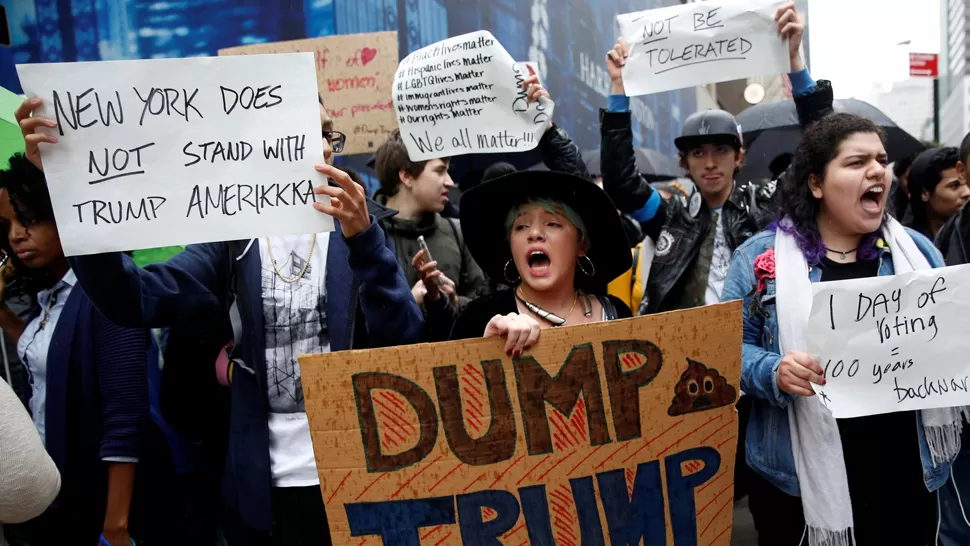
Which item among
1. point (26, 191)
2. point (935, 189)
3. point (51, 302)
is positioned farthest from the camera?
point (935, 189)

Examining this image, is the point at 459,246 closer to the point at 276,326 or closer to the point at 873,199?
the point at 276,326

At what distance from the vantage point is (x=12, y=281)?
10.5 ft

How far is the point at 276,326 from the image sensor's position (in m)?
2.37

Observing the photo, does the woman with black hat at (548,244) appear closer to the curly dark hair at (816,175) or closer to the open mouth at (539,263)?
the open mouth at (539,263)

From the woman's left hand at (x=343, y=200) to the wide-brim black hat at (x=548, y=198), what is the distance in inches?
18.0

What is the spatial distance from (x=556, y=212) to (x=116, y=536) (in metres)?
1.77

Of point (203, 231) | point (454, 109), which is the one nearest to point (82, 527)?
point (203, 231)

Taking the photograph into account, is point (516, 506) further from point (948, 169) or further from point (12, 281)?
point (948, 169)

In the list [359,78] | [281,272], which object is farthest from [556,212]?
[359,78]

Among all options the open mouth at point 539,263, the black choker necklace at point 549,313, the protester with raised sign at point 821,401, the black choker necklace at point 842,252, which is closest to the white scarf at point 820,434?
the protester with raised sign at point 821,401

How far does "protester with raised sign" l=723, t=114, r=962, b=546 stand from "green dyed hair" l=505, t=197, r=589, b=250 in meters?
0.56

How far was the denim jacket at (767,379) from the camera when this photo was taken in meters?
2.43

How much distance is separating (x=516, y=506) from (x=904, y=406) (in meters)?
1.16

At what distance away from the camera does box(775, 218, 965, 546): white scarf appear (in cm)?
242
